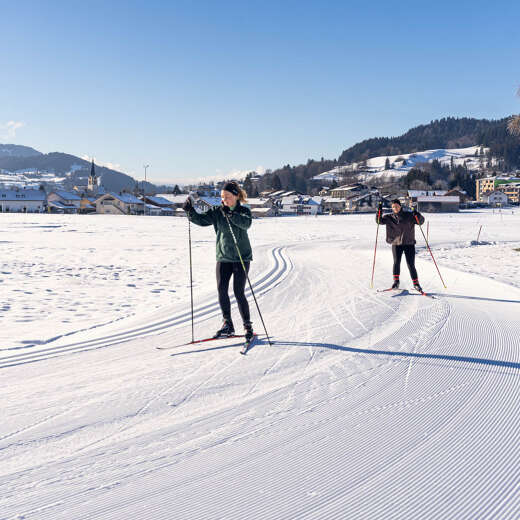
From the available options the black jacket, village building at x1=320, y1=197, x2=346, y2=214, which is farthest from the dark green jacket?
village building at x1=320, y1=197, x2=346, y2=214

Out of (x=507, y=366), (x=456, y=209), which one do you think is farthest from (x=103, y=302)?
(x=456, y=209)

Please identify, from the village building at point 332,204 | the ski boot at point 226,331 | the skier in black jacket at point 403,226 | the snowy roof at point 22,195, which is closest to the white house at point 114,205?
the snowy roof at point 22,195

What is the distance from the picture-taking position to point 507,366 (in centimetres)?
400

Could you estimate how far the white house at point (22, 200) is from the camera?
82.8 meters

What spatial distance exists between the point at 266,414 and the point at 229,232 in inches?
83.2

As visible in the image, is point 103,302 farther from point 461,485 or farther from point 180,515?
point 461,485

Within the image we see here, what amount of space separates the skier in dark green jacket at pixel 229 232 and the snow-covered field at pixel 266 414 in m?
0.67

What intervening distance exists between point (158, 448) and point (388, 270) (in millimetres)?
8997

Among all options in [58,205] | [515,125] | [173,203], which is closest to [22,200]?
[58,205]

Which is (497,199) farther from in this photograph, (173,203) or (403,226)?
(403,226)

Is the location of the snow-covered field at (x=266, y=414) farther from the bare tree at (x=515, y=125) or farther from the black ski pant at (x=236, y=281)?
the bare tree at (x=515, y=125)

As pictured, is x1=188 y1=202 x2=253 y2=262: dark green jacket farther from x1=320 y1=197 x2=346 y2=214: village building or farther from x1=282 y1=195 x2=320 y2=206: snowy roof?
x1=320 y1=197 x2=346 y2=214: village building

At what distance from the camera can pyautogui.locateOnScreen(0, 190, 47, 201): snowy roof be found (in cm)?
8394

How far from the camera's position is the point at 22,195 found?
84.6m
